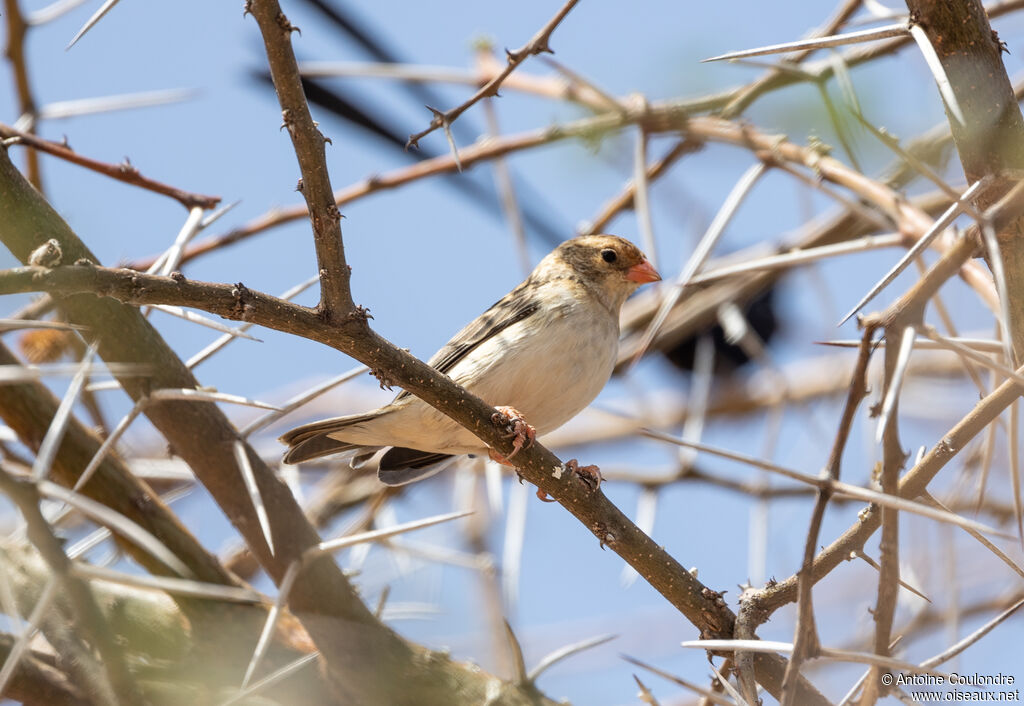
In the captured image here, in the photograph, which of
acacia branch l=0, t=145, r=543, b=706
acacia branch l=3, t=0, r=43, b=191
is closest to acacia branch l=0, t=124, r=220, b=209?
acacia branch l=0, t=145, r=543, b=706

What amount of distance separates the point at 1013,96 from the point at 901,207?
4.35 feet

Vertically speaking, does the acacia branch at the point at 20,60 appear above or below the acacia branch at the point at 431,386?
above

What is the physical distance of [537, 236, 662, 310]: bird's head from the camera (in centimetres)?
641

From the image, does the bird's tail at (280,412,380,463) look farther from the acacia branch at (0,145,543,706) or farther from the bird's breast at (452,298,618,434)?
the bird's breast at (452,298,618,434)

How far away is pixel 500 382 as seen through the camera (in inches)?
208

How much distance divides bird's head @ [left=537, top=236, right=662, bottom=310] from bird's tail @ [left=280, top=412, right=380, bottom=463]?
5.93 feet

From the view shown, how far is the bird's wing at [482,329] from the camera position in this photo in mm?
5637

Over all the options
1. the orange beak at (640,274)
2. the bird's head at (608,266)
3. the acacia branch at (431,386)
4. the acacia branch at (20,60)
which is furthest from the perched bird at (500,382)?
the acacia branch at (20,60)

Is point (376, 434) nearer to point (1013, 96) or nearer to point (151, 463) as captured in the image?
point (151, 463)

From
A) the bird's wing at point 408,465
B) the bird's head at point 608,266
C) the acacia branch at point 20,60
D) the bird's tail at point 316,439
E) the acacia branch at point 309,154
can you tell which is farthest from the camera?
the bird's head at point 608,266

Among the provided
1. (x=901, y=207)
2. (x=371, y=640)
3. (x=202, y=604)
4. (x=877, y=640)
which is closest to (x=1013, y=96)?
(x=901, y=207)

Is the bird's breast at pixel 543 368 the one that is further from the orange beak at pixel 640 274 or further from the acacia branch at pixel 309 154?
the acacia branch at pixel 309 154

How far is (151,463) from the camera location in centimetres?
655

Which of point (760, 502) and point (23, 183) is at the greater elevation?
point (23, 183)
